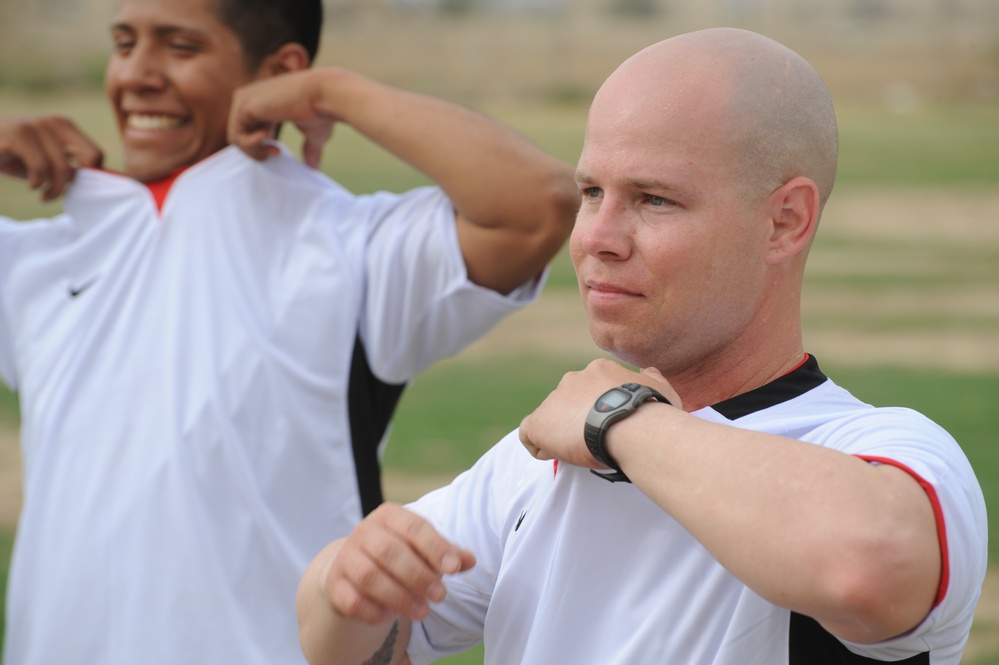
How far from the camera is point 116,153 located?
3027cm

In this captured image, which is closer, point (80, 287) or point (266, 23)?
point (80, 287)

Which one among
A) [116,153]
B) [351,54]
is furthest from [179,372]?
[351,54]

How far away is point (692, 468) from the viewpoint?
1756 mm

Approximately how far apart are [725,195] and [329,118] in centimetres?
173

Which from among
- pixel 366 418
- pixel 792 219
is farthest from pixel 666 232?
pixel 366 418

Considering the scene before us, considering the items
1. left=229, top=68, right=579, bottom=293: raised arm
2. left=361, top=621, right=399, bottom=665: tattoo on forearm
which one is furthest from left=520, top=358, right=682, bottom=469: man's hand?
left=229, top=68, right=579, bottom=293: raised arm

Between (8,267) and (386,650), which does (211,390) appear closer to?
(8,267)

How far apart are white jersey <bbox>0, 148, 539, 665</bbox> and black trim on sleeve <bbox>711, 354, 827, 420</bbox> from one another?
4.14 feet

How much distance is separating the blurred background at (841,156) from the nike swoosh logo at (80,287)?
11.0 feet

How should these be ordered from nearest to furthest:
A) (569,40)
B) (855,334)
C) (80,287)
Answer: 1. (80,287)
2. (855,334)
3. (569,40)

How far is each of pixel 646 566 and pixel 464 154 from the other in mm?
1529

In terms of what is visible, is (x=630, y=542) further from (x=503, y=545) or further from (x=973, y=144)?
(x=973, y=144)

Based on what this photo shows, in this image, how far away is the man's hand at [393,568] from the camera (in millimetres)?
1884

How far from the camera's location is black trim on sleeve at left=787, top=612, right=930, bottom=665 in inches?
71.3
